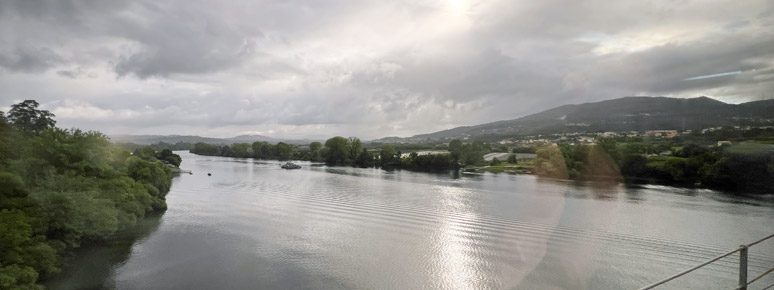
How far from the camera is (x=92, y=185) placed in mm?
13977

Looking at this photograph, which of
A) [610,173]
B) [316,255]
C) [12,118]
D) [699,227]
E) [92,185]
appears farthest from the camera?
[610,173]

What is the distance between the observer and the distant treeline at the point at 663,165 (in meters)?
26.7

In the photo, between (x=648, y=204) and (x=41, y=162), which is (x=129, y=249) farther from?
(x=648, y=204)

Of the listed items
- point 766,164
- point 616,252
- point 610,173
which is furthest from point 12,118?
point 766,164

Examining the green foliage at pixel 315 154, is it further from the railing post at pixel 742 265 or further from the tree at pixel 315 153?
the railing post at pixel 742 265

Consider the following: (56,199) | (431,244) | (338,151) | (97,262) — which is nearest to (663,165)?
(431,244)

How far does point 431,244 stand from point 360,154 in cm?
4429

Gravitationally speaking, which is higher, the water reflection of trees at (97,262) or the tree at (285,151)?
the tree at (285,151)

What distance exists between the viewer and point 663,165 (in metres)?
32.3

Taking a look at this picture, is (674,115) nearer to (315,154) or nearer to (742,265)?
(315,154)

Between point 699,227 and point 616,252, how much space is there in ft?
19.5

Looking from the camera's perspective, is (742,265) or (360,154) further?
(360,154)

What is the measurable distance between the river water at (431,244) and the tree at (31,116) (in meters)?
12.8

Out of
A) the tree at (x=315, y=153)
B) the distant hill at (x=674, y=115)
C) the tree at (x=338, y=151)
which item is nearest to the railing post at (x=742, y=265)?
the distant hill at (x=674, y=115)
